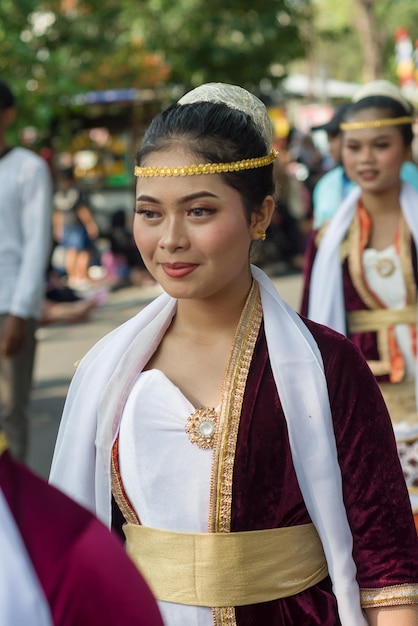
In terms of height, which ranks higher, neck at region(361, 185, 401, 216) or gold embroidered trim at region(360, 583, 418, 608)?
neck at region(361, 185, 401, 216)

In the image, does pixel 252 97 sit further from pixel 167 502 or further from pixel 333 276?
pixel 333 276

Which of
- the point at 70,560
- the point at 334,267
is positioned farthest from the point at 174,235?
the point at 334,267

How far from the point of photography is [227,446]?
2588 millimetres

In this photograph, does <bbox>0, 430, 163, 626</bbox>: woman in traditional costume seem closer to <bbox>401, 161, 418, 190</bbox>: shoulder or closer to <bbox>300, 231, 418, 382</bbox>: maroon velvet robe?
<bbox>300, 231, 418, 382</bbox>: maroon velvet robe

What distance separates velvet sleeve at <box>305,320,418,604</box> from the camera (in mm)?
2617

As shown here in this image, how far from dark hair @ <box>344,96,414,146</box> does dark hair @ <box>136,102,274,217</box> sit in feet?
8.37

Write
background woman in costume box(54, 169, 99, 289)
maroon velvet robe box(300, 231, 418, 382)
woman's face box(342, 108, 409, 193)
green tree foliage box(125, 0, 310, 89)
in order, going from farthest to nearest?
green tree foliage box(125, 0, 310, 89), background woman in costume box(54, 169, 99, 289), woman's face box(342, 108, 409, 193), maroon velvet robe box(300, 231, 418, 382)

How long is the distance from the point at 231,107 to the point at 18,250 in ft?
11.2

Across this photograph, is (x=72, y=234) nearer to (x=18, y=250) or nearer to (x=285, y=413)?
(x=18, y=250)

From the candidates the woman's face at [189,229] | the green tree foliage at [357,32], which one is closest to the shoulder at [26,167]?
the woman's face at [189,229]

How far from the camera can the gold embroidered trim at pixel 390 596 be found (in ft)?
8.62

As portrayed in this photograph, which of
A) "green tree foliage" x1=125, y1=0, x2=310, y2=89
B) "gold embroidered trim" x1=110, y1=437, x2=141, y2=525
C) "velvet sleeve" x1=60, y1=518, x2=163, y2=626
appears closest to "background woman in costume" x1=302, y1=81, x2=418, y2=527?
"gold embroidered trim" x1=110, y1=437, x2=141, y2=525

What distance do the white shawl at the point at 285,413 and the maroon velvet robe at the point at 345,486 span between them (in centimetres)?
3

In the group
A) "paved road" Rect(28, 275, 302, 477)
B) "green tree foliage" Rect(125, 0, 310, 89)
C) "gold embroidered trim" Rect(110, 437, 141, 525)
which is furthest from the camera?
"green tree foliage" Rect(125, 0, 310, 89)
